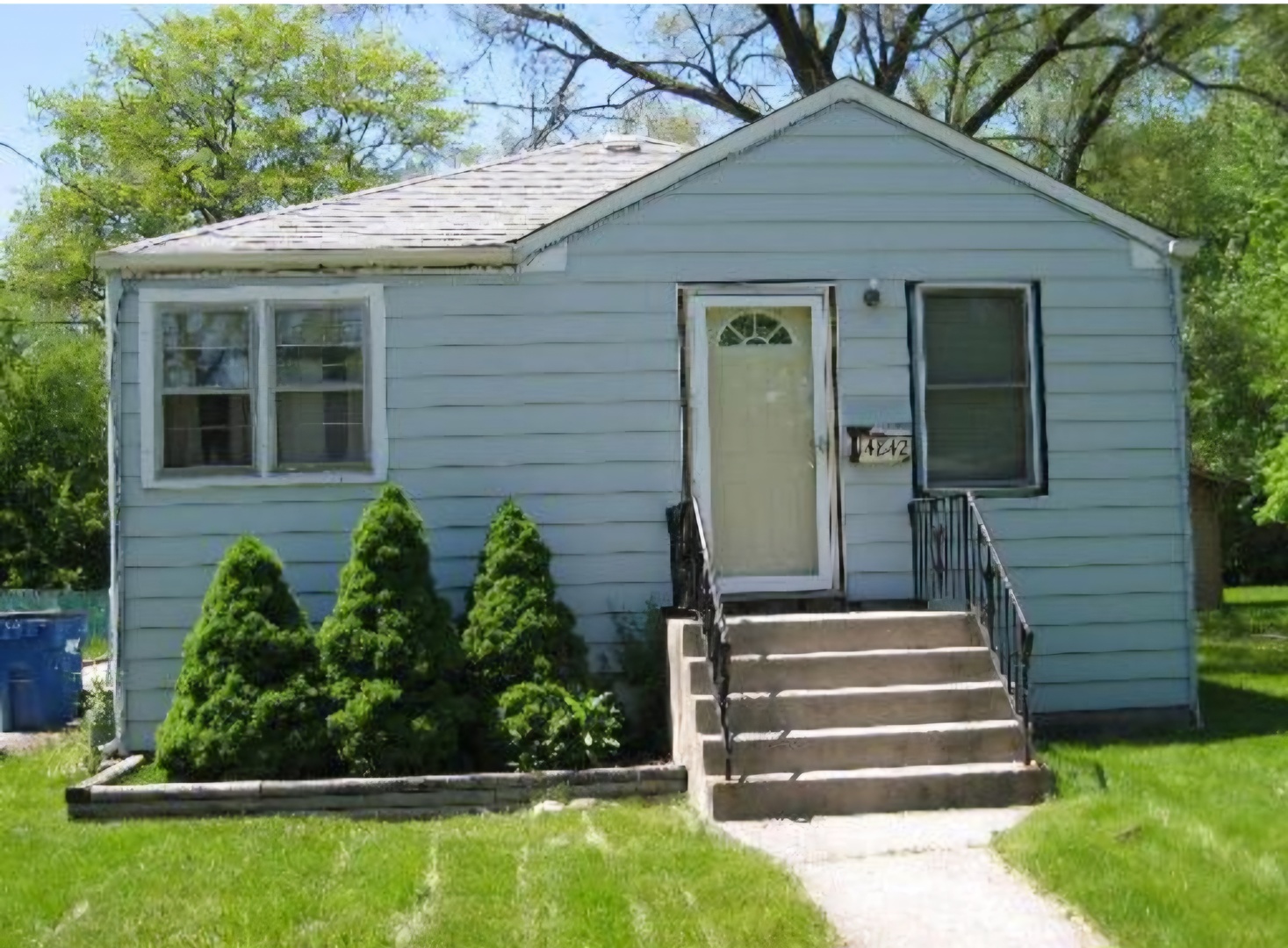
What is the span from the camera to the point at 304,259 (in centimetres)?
833

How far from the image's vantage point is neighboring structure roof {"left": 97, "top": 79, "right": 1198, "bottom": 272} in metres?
8.31

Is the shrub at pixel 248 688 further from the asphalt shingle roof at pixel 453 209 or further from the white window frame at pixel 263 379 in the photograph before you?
the asphalt shingle roof at pixel 453 209

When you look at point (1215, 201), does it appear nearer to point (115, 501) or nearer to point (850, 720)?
point (850, 720)

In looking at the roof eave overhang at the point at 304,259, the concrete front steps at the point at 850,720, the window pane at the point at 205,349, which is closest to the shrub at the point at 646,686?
the concrete front steps at the point at 850,720

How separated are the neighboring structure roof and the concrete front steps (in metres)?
2.76

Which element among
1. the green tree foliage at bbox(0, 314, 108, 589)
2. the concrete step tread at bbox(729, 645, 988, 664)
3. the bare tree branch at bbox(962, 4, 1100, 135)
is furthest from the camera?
the green tree foliage at bbox(0, 314, 108, 589)

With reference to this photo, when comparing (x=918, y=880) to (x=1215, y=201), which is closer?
(x=918, y=880)

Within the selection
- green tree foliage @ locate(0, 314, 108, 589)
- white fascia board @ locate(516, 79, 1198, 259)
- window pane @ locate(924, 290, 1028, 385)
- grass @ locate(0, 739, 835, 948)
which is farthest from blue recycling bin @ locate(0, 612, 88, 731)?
green tree foliage @ locate(0, 314, 108, 589)

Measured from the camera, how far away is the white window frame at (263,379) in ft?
27.1

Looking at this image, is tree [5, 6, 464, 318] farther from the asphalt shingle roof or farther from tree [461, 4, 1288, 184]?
the asphalt shingle roof


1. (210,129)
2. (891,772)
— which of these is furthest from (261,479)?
(210,129)

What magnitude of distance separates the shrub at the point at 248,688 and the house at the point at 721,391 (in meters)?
0.83

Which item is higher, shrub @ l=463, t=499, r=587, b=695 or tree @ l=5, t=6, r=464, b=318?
tree @ l=5, t=6, r=464, b=318

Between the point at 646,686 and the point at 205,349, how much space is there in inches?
139
